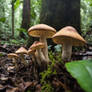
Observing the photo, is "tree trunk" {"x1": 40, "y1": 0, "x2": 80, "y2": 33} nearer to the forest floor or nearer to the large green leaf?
the forest floor

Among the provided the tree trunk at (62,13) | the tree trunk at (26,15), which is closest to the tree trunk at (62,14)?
the tree trunk at (62,13)

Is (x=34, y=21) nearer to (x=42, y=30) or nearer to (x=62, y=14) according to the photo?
(x=62, y=14)

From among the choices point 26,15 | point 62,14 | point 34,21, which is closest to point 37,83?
point 62,14

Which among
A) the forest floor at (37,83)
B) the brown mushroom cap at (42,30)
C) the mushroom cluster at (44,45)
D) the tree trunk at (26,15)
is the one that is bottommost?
the forest floor at (37,83)

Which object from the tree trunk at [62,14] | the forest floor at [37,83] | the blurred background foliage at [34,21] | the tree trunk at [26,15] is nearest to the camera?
the forest floor at [37,83]

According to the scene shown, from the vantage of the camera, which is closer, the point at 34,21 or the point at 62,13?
the point at 62,13

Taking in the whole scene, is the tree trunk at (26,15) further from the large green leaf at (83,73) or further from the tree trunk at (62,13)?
the large green leaf at (83,73)
